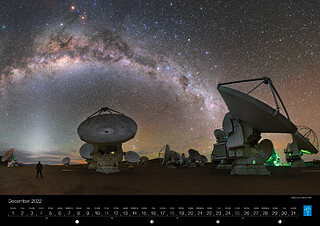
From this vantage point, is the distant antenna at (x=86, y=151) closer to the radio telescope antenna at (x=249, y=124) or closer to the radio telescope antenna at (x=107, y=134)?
the radio telescope antenna at (x=107, y=134)

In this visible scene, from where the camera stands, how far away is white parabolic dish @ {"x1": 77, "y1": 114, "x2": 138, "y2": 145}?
46.3 feet

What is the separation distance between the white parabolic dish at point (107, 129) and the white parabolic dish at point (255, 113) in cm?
786

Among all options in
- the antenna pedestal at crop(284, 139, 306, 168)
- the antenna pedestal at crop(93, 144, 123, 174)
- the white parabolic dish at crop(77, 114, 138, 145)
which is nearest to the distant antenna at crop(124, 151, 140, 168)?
the antenna pedestal at crop(93, 144, 123, 174)

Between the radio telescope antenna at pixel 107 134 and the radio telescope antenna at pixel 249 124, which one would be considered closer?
the radio telescope antenna at pixel 249 124

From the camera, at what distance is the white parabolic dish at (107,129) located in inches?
555

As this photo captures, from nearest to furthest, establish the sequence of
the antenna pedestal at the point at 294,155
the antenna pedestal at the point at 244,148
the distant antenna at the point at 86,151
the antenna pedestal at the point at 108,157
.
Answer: the antenna pedestal at the point at 244,148
the antenna pedestal at the point at 108,157
the antenna pedestal at the point at 294,155
the distant antenna at the point at 86,151

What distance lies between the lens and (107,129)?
14844mm

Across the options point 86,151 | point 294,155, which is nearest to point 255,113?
point 294,155

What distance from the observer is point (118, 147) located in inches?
689

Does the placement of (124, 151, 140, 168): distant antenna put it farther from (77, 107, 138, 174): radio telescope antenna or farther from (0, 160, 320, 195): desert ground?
(0, 160, 320, 195): desert ground
